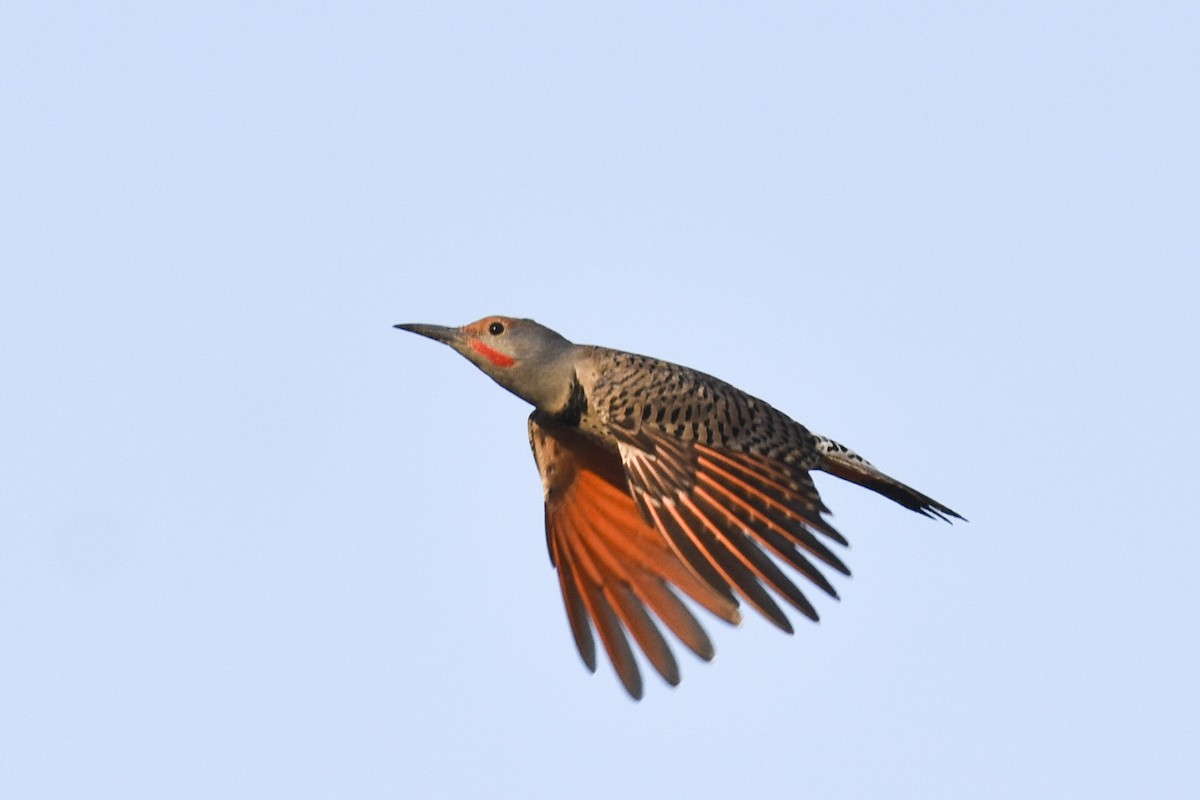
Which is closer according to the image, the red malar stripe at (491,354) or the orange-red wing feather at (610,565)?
the orange-red wing feather at (610,565)

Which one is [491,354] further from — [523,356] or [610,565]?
[610,565]

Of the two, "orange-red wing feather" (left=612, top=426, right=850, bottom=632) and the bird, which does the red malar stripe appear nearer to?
the bird

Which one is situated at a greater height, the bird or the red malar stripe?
the red malar stripe

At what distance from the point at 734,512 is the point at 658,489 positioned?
56 centimetres

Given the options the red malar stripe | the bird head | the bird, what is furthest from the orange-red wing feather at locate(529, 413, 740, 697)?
the red malar stripe

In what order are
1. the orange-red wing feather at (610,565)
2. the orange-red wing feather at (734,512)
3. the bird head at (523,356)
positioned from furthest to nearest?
1. the bird head at (523,356)
2. the orange-red wing feather at (610,565)
3. the orange-red wing feather at (734,512)

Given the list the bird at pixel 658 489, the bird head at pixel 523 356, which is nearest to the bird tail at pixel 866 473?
the bird at pixel 658 489

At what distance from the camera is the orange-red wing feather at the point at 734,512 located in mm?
9406

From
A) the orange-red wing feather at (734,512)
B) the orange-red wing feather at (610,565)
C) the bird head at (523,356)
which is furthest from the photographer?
the bird head at (523,356)

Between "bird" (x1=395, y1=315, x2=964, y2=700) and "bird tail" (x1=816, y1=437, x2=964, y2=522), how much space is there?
0.04 feet

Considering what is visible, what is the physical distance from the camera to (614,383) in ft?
36.9

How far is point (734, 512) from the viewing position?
32.4ft

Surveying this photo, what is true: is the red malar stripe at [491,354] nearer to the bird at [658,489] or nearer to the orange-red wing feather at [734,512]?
the bird at [658,489]

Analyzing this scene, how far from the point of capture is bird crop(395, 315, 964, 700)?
380 inches
